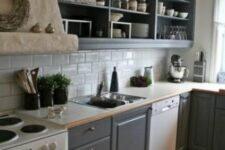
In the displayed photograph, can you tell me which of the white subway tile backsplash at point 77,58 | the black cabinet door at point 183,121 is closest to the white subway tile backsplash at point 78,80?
the white subway tile backsplash at point 77,58

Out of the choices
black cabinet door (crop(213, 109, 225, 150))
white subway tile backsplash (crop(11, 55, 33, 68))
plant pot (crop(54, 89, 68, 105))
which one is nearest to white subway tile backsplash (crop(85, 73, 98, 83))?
plant pot (crop(54, 89, 68, 105))

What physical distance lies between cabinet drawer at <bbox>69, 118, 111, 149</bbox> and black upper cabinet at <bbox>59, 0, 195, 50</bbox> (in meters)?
0.64

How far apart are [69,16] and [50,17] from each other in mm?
540

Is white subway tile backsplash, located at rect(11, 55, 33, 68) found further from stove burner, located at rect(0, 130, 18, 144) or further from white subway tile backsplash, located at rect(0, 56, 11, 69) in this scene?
stove burner, located at rect(0, 130, 18, 144)

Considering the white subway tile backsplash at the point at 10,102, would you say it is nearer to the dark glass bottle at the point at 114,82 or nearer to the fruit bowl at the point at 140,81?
the dark glass bottle at the point at 114,82

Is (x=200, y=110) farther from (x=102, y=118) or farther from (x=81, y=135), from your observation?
(x=81, y=135)

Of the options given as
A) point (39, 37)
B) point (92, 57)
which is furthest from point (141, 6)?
point (39, 37)

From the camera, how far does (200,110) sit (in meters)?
3.59

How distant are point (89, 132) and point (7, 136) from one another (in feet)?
2.06

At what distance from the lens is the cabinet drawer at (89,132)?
6.81 feet

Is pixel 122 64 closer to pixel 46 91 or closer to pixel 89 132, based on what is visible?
pixel 46 91

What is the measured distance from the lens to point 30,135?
5.96 feet

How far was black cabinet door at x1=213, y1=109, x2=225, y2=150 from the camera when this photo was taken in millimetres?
3439

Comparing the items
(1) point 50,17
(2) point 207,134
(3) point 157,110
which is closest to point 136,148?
(3) point 157,110
